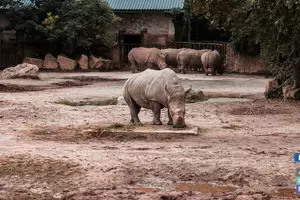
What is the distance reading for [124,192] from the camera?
6.78m

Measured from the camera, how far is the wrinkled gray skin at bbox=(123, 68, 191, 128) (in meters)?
11.4

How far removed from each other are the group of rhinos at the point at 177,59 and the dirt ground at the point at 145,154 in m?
13.4

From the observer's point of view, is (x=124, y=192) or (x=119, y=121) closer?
(x=124, y=192)

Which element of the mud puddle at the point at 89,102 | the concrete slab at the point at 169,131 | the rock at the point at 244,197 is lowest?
the mud puddle at the point at 89,102

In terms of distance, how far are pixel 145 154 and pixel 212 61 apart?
21052mm

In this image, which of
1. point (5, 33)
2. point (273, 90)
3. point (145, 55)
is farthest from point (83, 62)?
point (273, 90)

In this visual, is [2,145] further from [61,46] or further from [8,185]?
[61,46]

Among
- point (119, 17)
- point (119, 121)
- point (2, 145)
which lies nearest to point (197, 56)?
point (119, 17)

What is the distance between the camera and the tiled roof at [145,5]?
115 feet

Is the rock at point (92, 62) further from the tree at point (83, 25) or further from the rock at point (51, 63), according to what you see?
the rock at point (51, 63)

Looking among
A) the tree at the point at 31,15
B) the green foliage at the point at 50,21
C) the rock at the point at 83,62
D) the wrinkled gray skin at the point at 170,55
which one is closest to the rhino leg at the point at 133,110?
the wrinkled gray skin at the point at 170,55

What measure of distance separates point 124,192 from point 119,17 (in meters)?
29.2

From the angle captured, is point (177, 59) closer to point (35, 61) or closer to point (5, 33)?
point (35, 61)

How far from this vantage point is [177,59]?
1266 inches
